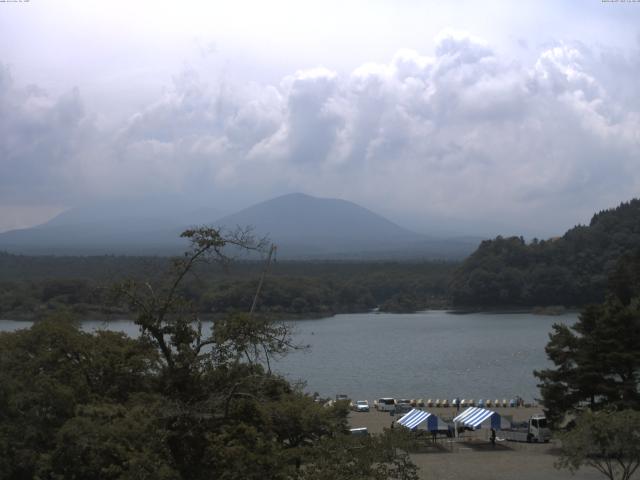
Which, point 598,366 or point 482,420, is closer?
point 598,366

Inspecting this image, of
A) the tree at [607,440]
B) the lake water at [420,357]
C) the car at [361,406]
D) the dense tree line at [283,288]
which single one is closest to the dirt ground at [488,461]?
the tree at [607,440]

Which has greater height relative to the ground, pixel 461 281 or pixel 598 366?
pixel 461 281

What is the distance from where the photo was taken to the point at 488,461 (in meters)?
15.2

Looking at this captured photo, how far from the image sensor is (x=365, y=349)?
39656 millimetres

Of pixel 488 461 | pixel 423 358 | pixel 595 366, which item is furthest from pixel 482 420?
pixel 423 358

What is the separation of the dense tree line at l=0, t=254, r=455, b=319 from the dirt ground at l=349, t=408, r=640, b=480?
22045 millimetres

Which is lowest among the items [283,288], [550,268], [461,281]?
[283,288]

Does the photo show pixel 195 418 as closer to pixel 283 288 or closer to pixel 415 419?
pixel 415 419

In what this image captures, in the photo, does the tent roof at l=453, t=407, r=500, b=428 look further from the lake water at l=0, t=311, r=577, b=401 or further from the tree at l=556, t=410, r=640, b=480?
the lake water at l=0, t=311, r=577, b=401

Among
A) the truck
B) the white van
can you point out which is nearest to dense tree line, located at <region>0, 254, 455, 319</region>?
the white van

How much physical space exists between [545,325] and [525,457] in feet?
121

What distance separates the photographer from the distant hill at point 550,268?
62688 millimetres

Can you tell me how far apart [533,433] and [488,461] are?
244cm

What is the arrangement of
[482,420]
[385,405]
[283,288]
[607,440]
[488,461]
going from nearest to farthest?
1. [607,440]
2. [488,461]
3. [482,420]
4. [385,405]
5. [283,288]
